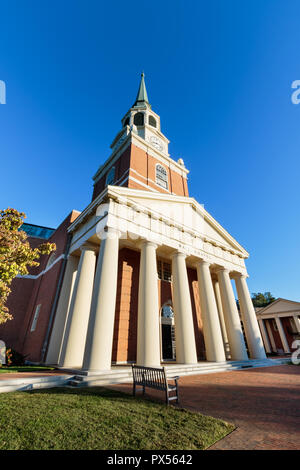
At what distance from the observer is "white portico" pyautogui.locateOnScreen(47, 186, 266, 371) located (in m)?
9.36

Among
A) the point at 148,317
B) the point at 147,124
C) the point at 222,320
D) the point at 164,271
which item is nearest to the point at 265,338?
the point at 222,320

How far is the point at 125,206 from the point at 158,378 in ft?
28.1

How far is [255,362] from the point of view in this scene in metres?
14.1

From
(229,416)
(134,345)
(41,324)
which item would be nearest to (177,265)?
(134,345)

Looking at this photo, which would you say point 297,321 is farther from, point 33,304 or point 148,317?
point 33,304

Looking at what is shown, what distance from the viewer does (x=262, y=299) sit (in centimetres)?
6531

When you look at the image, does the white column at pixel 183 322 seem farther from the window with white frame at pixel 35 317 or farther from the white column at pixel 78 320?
the window with white frame at pixel 35 317

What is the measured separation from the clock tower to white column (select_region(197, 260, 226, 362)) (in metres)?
9.56

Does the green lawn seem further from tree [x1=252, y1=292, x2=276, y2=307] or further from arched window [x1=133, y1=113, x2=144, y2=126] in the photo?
tree [x1=252, y1=292, x2=276, y2=307]

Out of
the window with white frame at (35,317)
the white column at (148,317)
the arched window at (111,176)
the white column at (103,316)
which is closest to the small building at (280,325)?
the white column at (148,317)

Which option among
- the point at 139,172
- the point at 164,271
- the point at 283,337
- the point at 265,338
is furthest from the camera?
the point at 265,338

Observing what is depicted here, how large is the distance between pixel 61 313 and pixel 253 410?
11526 millimetres

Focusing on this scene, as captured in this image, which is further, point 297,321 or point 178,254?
point 297,321
